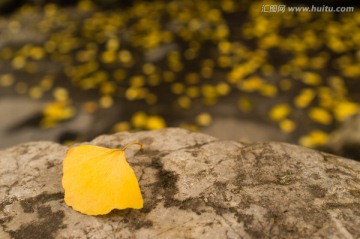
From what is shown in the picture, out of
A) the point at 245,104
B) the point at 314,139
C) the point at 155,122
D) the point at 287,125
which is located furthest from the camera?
the point at 245,104

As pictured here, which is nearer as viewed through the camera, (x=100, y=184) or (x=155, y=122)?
(x=100, y=184)

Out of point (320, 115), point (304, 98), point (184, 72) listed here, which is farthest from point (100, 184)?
point (184, 72)

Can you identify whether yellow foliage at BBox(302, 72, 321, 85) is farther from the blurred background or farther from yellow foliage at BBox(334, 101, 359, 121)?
yellow foliage at BBox(334, 101, 359, 121)

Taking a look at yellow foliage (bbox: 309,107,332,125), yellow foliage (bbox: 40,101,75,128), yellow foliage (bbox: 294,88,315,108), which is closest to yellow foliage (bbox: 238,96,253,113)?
yellow foliage (bbox: 294,88,315,108)

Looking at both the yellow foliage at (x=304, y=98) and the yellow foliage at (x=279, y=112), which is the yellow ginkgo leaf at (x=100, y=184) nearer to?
the yellow foliage at (x=279, y=112)

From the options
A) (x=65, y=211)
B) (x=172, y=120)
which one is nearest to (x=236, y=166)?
(x=65, y=211)

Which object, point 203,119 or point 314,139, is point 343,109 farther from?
point 203,119
